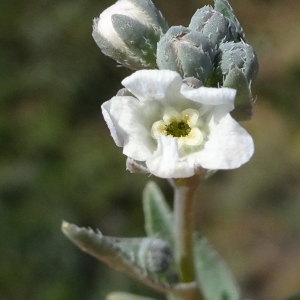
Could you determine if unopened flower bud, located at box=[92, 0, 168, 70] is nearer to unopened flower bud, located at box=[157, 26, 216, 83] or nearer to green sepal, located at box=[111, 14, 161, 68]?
green sepal, located at box=[111, 14, 161, 68]

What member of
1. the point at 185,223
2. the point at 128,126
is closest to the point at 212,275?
the point at 185,223

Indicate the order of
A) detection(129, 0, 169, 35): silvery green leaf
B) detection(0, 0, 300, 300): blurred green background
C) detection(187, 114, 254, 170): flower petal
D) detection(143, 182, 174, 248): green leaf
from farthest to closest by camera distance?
detection(0, 0, 300, 300): blurred green background, detection(143, 182, 174, 248): green leaf, detection(129, 0, 169, 35): silvery green leaf, detection(187, 114, 254, 170): flower petal

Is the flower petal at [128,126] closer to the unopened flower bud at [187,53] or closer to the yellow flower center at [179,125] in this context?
the yellow flower center at [179,125]

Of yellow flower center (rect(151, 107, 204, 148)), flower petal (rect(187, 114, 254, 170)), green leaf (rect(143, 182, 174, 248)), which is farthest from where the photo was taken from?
green leaf (rect(143, 182, 174, 248))

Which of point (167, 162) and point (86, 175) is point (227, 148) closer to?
point (167, 162)

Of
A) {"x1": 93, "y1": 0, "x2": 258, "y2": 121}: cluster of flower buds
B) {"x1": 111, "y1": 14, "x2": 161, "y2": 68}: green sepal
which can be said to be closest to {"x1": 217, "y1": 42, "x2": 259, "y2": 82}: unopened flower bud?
{"x1": 93, "y1": 0, "x2": 258, "y2": 121}: cluster of flower buds

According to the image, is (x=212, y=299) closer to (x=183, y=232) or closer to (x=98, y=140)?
(x=183, y=232)

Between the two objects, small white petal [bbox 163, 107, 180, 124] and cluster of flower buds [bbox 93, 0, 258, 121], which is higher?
cluster of flower buds [bbox 93, 0, 258, 121]
